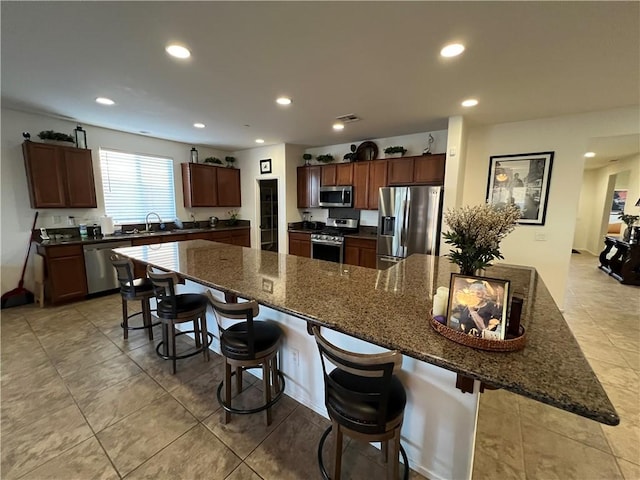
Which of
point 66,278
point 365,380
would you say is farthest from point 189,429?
point 66,278

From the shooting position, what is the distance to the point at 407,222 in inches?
157

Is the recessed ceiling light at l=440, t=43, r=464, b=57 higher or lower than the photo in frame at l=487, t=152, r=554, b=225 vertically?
higher

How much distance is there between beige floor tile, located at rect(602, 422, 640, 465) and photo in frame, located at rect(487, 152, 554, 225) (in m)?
2.45

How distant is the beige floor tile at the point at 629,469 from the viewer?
1496 millimetres

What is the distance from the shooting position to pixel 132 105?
3.13 m

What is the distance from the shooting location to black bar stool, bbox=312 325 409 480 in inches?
42.6

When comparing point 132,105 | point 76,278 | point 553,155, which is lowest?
point 76,278

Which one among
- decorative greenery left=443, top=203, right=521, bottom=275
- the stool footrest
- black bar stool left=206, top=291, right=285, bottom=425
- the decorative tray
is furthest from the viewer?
the stool footrest

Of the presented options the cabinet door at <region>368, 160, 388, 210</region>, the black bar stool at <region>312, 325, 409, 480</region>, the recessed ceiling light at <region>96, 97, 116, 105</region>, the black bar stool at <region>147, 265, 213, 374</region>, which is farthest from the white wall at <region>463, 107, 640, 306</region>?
the recessed ceiling light at <region>96, 97, 116, 105</region>

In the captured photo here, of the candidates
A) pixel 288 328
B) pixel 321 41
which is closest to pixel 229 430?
pixel 288 328

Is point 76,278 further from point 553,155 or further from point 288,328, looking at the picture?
point 553,155

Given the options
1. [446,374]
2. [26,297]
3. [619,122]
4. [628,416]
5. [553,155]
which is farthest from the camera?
[26,297]

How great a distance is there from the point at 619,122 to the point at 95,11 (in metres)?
5.10

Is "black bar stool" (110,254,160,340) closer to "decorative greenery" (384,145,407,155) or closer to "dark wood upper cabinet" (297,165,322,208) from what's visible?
"dark wood upper cabinet" (297,165,322,208)
